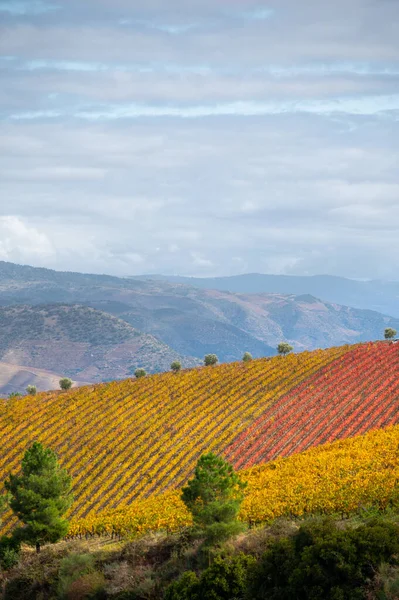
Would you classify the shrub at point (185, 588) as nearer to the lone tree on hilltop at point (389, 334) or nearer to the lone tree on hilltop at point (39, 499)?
the lone tree on hilltop at point (39, 499)

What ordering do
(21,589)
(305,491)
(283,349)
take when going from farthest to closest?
(283,349) < (305,491) < (21,589)

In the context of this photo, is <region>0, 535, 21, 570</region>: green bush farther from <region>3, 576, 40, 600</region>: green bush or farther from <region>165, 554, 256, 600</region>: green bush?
<region>165, 554, 256, 600</region>: green bush

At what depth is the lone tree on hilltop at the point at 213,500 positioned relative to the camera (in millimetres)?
34344

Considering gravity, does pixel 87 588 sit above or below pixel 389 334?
below

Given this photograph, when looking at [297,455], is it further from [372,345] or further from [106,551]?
[372,345]

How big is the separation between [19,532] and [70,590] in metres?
8.38

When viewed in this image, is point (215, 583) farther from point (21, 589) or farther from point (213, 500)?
point (21, 589)

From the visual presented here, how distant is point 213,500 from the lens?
3594 centimetres

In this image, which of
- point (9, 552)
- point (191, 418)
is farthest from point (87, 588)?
point (191, 418)

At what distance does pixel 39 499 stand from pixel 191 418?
3699 cm

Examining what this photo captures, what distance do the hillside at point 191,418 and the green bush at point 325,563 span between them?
33459 mm

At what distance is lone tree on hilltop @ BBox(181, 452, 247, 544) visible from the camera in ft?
113

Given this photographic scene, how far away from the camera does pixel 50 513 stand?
141 ft

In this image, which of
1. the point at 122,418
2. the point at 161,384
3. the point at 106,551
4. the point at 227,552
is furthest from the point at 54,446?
the point at 227,552
